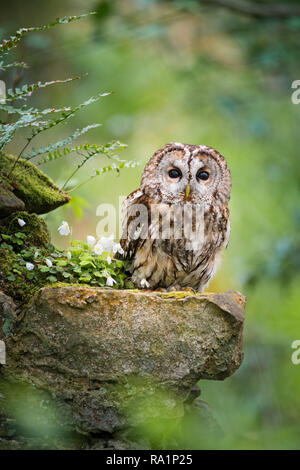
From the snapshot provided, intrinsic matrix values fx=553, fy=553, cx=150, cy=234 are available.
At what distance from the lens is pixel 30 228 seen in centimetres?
242

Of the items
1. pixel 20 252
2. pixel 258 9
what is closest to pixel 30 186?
pixel 20 252

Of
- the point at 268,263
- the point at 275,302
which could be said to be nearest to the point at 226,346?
the point at 268,263

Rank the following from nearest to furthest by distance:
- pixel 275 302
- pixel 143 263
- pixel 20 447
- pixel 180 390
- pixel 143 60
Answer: pixel 20 447 → pixel 180 390 → pixel 143 263 → pixel 275 302 → pixel 143 60

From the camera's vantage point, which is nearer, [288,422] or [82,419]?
[82,419]

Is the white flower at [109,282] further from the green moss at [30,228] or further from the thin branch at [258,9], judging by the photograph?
the thin branch at [258,9]

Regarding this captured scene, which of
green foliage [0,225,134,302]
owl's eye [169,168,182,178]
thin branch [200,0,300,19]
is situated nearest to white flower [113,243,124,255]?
green foliage [0,225,134,302]

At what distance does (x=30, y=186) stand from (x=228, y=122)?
3785mm

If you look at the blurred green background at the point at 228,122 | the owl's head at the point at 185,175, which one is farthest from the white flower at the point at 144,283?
the blurred green background at the point at 228,122

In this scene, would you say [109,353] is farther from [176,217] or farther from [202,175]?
[202,175]

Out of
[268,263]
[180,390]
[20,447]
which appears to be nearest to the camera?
[20,447]

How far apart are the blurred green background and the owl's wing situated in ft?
2.31

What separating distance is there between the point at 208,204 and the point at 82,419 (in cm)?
132
